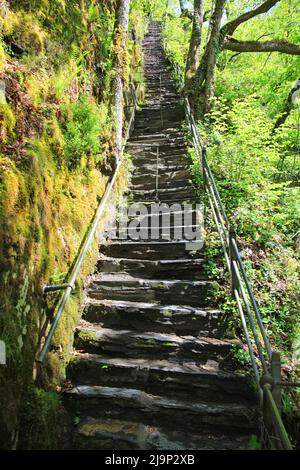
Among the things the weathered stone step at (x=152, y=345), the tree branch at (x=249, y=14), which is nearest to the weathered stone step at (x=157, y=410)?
the weathered stone step at (x=152, y=345)

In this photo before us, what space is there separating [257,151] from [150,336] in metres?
4.49

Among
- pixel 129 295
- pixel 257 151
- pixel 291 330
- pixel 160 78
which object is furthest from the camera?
pixel 160 78

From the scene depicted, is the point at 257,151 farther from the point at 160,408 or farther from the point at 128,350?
the point at 160,408

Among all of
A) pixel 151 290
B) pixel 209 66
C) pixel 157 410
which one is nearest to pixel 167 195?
pixel 151 290

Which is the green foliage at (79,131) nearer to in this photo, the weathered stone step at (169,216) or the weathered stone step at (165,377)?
the weathered stone step at (169,216)

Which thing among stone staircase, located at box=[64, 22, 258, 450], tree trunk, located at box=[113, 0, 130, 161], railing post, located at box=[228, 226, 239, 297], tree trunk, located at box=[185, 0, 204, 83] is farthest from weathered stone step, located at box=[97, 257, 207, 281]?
tree trunk, located at box=[185, 0, 204, 83]

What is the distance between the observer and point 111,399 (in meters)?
3.38

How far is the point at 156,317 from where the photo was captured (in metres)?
4.21

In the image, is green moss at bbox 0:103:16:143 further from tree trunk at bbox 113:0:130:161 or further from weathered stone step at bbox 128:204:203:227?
tree trunk at bbox 113:0:130:161

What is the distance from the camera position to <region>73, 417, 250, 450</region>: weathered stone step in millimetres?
2957

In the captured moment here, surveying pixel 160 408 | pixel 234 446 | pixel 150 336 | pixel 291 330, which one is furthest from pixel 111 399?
pixel 291 330

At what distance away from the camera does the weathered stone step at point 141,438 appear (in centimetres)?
296

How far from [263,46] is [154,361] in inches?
381

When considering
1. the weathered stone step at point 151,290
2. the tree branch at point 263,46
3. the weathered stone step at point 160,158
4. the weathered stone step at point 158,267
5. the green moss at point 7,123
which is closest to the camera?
the green moss at point 7,123
